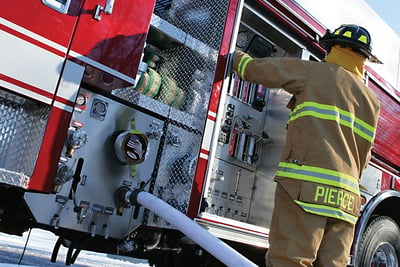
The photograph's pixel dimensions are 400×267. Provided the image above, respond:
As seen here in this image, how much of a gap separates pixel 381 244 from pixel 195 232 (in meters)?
2.77

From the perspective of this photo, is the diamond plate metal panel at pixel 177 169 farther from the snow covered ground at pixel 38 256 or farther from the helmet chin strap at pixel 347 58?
the snow covered ground at pixel 38 256

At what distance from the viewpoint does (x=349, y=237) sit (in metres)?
2.95

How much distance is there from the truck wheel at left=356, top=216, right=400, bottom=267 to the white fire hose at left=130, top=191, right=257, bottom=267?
2211mm

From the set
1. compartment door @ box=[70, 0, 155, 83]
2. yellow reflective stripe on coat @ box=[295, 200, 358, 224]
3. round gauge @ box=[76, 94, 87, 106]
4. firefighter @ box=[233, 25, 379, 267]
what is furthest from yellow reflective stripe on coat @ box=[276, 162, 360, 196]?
round gauge @ box=[76, 94, 87, 106]

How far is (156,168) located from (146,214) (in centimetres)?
29

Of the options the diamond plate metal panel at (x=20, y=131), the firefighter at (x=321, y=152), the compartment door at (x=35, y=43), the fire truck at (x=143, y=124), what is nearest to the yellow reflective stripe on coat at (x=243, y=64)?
the firefighter at (x=321, y=152)

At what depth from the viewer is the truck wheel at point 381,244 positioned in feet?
14.7

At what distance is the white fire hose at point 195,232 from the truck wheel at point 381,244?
2.21 meters

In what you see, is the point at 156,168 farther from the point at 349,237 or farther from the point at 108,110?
the point at 349,237

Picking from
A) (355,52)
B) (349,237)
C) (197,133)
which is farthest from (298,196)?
(355,52)

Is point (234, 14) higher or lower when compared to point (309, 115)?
higher

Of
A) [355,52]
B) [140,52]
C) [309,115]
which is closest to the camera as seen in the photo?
[140,52]

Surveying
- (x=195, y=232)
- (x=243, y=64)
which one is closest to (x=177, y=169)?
(x=195, y=232)

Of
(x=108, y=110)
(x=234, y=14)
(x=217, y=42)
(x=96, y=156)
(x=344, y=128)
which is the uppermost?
(x=234, y=14)
